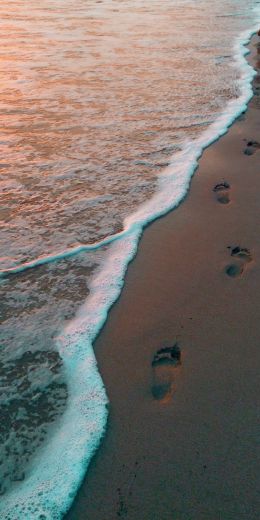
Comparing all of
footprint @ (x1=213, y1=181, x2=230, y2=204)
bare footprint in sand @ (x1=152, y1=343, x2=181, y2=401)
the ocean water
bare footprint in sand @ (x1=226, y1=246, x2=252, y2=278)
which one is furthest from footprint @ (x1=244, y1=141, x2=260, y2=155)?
bare footprint in sand @ (x1=152, y1=343, x2=181, y2=401)

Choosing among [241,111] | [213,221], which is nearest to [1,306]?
[213,221]

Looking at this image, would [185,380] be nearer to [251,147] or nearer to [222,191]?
[222,191]

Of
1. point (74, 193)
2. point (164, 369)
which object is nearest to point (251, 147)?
point (74, 193)

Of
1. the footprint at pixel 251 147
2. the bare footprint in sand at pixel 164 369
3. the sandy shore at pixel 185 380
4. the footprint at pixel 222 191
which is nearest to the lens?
the sandy shore at pixel 185 380

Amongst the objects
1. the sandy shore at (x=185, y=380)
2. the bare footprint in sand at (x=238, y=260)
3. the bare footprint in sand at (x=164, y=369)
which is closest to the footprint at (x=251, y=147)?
the sandy shore at (x=185, y=380)

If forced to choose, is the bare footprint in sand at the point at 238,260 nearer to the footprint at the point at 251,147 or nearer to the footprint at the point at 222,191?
the footprint at the point at 222,191

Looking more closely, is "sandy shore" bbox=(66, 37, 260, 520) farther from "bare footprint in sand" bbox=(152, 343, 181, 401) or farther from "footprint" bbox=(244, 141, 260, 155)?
"footprint" bbox=(244, 141, 260, 155)
